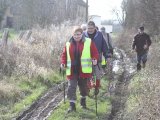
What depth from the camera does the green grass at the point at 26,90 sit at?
1123cm

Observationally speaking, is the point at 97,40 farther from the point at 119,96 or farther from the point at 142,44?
the point at 142,44

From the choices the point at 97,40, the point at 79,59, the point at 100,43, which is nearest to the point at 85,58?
the point at 79,59

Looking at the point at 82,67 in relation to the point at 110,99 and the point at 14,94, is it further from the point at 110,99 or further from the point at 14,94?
the point at 14,94

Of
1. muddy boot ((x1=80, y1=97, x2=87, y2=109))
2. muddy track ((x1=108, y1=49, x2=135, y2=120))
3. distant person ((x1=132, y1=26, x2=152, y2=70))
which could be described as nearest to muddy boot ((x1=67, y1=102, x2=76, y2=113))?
muddy boot ((x1=80, y1=97, x2=87, y2=109))

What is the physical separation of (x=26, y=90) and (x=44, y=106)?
2.21 m

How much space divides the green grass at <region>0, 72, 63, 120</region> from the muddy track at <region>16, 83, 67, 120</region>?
208 millimetres

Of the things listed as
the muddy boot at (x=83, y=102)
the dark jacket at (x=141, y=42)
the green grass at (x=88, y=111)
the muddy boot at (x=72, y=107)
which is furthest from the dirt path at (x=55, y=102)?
the dark jacket at (x=141, y=42)

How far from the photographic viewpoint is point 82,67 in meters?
10.2

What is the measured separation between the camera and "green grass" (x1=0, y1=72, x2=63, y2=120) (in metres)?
11.2

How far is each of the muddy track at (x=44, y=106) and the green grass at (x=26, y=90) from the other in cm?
21

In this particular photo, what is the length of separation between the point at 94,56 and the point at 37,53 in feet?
26.5

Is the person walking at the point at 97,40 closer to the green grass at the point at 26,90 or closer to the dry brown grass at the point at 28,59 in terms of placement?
the green grass at the point at 26,90

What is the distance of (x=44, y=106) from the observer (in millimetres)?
11688

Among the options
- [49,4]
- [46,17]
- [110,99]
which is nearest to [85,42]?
[110,99]
